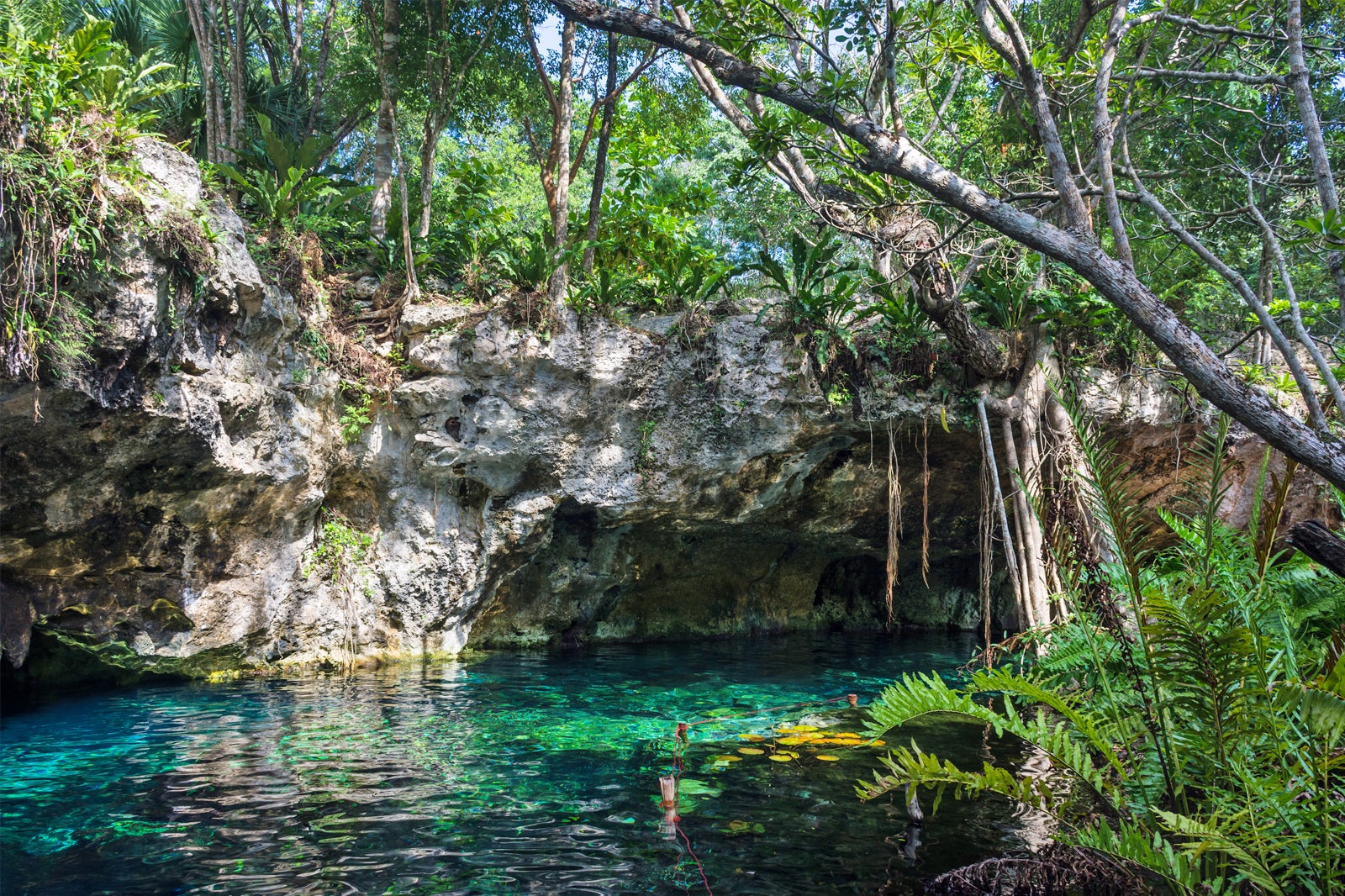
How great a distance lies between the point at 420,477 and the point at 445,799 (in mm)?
5912

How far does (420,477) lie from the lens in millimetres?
9844

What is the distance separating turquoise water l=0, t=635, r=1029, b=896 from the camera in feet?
11.4

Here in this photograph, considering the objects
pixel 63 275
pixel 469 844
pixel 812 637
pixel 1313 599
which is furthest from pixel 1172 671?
pixel 812 637

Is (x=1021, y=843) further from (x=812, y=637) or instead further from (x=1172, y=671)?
(x=812, y=637)

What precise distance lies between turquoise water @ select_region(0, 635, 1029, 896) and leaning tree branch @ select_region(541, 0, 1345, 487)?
227 cm

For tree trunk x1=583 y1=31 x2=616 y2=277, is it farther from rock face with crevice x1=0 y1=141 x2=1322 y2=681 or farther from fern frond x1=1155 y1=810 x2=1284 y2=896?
fern frond x1=1155 y1=810 x2=1284 y2=896

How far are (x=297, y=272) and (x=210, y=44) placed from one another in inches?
137

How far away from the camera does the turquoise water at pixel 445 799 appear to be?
11.4ft

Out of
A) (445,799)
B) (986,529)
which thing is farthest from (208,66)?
(986,529)

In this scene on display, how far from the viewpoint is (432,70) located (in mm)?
9648

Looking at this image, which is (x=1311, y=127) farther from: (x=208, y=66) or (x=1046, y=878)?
(x=208, y=66)

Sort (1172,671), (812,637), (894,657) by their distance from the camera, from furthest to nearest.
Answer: (812,637) < (894,657) < (1172,671)

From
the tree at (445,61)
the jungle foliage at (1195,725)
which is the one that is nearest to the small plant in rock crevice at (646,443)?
the tree at (445,61)

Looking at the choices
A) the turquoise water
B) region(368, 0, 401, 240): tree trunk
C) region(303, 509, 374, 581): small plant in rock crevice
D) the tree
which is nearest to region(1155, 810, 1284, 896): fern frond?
the turquoise water
